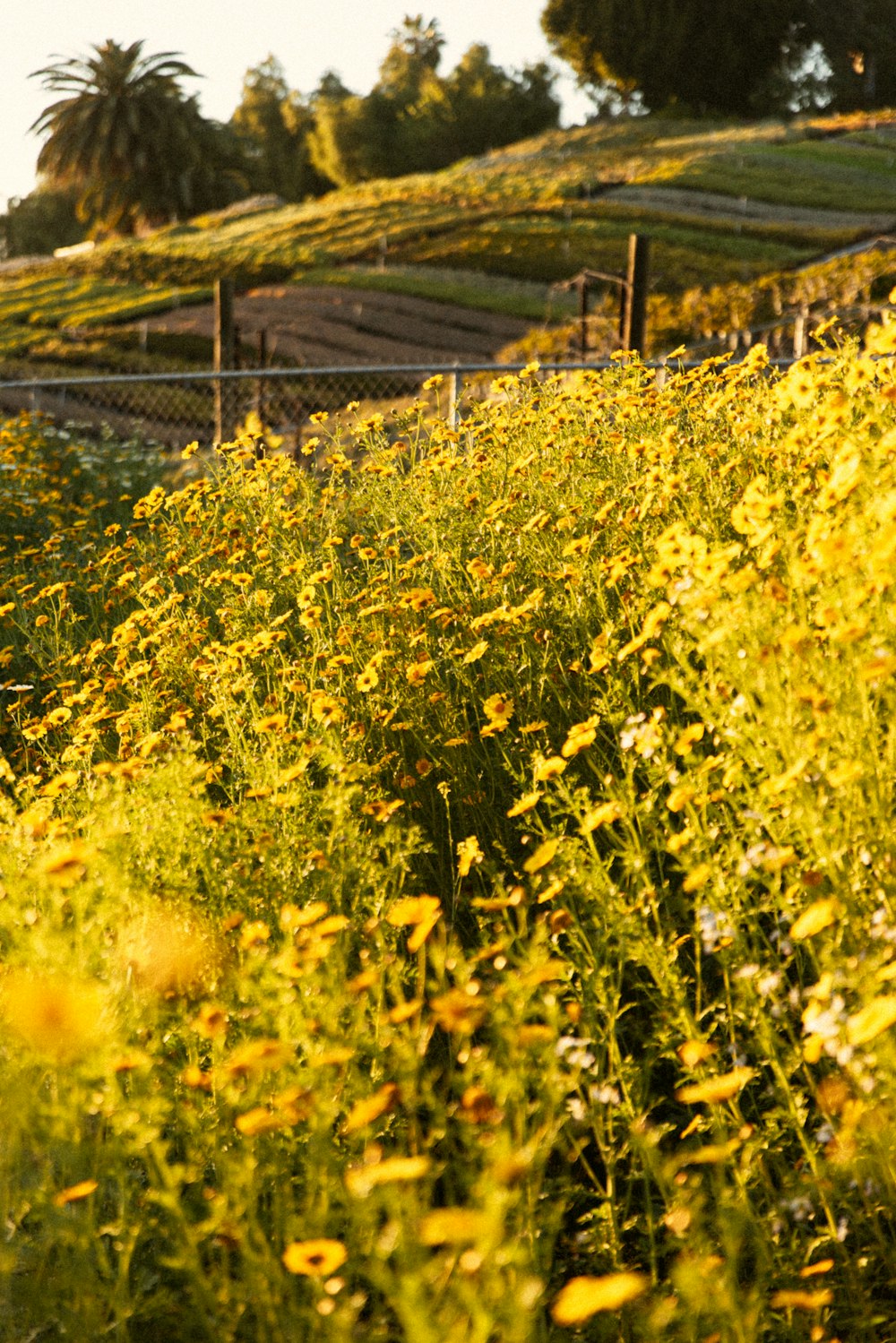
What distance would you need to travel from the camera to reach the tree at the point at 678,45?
53.8m

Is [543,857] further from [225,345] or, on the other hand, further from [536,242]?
[536,242]

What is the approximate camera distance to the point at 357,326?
1043 inches

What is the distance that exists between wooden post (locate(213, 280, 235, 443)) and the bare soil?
12.5 metres

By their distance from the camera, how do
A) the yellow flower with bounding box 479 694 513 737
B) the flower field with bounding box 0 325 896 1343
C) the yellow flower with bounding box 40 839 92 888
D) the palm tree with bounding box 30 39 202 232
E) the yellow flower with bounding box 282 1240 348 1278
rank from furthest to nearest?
the palm tree with bounding box 30 39 202 232 → the yellow flower with bounding box 479 694 513 737 → the yellow flower with bounding box 40 839 92 888 → the flower field with bounding box 0 325 896 1343 → the yellow flower with bounding box 282 1240 348 1278

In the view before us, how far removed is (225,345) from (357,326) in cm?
1650

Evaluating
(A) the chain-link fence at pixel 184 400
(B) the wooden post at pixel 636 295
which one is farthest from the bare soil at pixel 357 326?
(B) the wooden post at pixel 636 295

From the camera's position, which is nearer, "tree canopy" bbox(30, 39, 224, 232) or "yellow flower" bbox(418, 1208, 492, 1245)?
"yellow flower" bbox(418, 1208, 492, 1245)

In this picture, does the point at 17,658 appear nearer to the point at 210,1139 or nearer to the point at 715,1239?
the point at 210,1139

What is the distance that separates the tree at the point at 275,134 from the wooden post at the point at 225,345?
176ft

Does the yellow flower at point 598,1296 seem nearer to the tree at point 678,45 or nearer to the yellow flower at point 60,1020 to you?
the yellow flower at point 60,1020

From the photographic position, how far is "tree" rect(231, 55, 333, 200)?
61.9 metres

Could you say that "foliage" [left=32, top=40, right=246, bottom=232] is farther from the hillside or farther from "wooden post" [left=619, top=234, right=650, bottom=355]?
"wooden post" [left=619, top=234, right=650, bottom=355]

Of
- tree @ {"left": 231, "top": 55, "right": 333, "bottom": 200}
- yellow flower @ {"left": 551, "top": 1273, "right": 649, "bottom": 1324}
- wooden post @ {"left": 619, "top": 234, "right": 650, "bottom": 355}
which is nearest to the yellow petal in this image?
yellow flower @ {"left": 551, "top": 1273, "right": 649, "bottom": 1324}

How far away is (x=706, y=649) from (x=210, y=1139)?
1.18 meters
